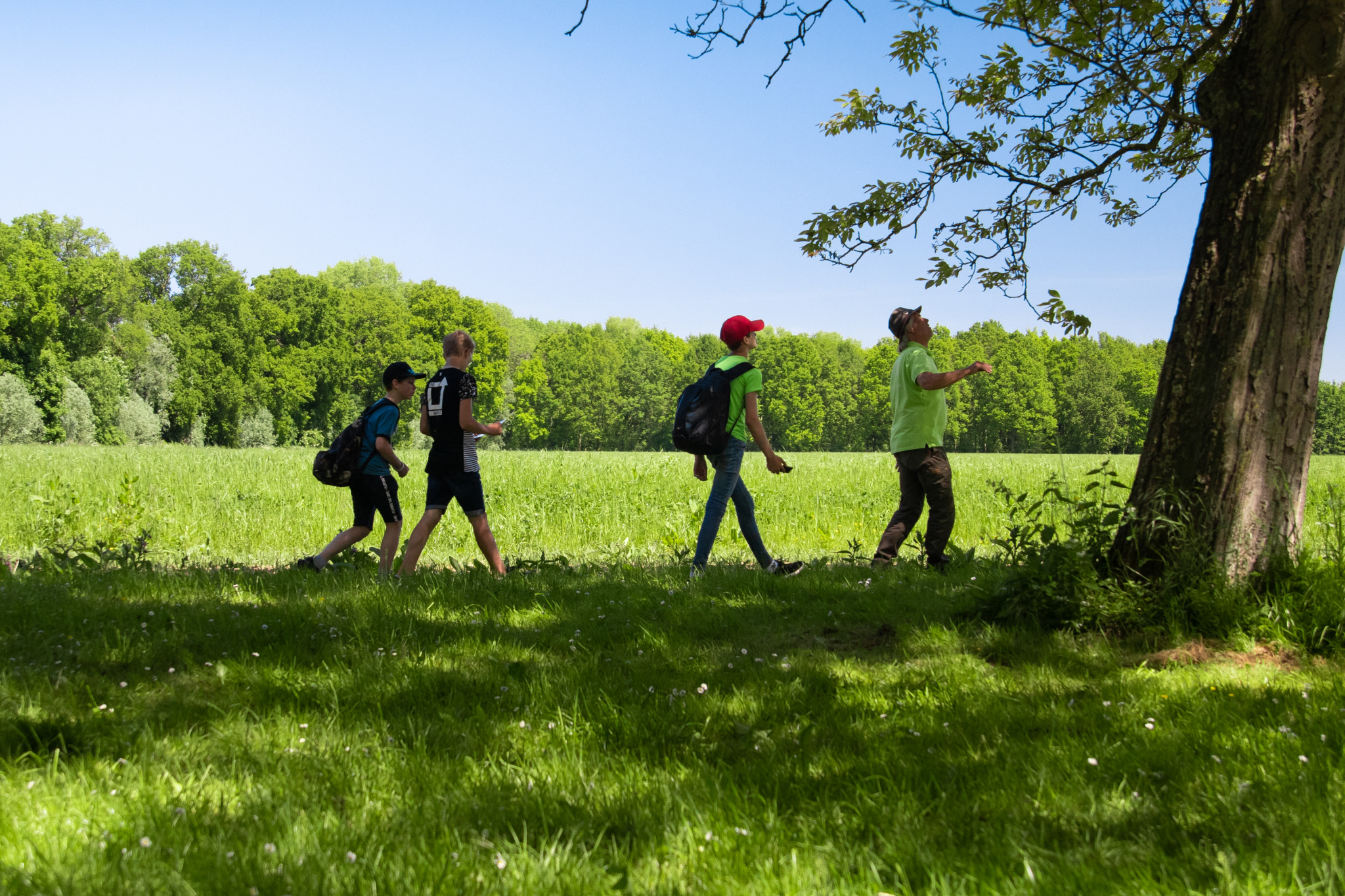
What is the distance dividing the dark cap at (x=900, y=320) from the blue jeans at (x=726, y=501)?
5.49ft

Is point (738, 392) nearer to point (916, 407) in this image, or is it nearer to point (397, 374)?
point (916, 407)

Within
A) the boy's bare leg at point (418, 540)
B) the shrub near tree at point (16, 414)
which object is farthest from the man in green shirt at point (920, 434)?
the shrub near tree at point (16, 414)

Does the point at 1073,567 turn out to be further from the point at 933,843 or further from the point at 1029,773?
the point at 933,843

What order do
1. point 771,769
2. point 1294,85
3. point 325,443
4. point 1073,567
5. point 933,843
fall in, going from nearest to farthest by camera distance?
point 933,843 → point 771,769 → point 1294,85 → point 1073,567 → point 325,443

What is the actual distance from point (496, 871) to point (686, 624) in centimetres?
287

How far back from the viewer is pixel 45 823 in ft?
7.63

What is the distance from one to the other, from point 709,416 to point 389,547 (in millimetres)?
3015

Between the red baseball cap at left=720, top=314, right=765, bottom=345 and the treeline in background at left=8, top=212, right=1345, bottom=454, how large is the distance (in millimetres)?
40567

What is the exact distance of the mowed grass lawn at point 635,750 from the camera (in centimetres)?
216

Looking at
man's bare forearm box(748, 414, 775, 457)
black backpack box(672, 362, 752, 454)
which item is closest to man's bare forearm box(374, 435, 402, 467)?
black backpack box(672, 362, 752, 454)

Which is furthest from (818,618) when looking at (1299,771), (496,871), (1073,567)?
(496,871)

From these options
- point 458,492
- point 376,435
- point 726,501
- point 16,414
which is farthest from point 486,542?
point 16,414

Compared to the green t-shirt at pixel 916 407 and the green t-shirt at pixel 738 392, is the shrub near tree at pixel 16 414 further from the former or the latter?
the green t-shirt at pixel 916 407

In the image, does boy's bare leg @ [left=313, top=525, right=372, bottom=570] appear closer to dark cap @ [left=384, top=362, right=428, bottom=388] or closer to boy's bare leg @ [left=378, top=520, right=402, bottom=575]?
boy's bare leg @ [left=378, top=520, right=402, bottom=575]
